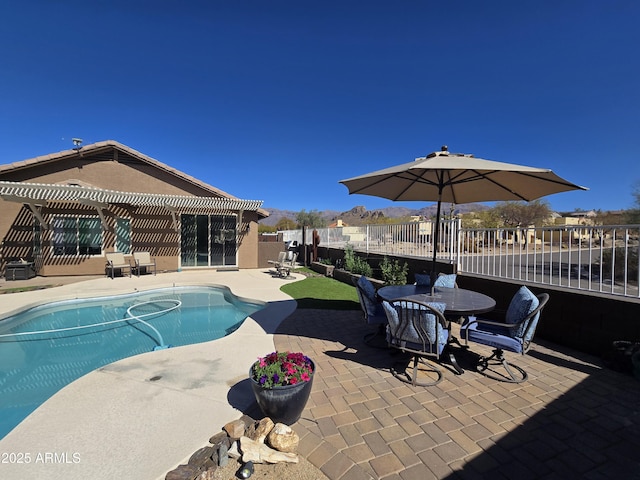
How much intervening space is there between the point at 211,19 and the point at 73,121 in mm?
10434

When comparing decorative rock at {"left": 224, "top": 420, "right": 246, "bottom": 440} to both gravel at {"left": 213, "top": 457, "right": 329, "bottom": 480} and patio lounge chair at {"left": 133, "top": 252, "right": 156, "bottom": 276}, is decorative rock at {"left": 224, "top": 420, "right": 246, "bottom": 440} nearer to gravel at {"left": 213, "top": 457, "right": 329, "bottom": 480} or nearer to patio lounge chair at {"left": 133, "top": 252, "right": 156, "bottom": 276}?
gravel at {"left": 213, "top": 457, "right": 329, "bottom": 480}

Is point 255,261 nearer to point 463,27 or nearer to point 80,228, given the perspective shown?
point 80,228

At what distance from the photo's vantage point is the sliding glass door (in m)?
13.9

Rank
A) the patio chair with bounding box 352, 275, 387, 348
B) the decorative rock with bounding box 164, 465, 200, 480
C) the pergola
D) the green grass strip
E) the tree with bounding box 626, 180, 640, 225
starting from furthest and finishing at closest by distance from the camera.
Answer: the tree with bounding box 626, 180, 640, 225 → the pergola → the green grass strip → the patio chair with bounding box 352, 275, 387, 348 → the decorative rock with bounding box 164, 465, 200, 480

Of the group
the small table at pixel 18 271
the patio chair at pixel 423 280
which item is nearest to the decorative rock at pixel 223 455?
the patio chair at pixel 423 280

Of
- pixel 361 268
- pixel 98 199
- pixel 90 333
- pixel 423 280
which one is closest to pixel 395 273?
pixel 361 268

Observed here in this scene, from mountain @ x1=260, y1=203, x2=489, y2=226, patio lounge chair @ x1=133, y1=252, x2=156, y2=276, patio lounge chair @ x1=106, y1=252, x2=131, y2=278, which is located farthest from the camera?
mountain @ x1=260, y1=203, x2=489, y2=226

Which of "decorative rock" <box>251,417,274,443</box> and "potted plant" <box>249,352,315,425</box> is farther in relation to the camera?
"potted plant" <box>249,352,315,425</box>

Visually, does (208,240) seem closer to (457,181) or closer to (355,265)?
(355,265)

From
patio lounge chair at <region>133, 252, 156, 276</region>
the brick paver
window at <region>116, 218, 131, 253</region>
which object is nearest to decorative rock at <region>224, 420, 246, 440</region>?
the brick paver

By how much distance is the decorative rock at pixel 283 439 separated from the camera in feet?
7.11

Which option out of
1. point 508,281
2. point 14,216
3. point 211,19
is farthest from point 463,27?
point 14,216

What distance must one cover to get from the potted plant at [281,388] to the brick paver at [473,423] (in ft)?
0.72

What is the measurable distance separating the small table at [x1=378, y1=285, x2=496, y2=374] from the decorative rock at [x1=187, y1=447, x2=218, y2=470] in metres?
2.29
